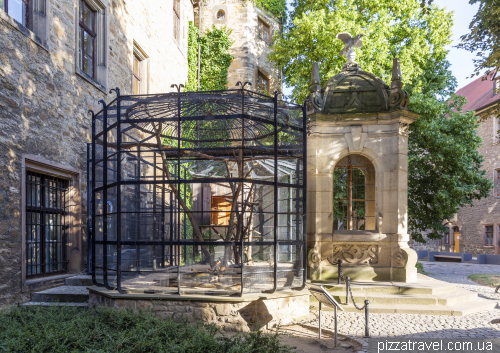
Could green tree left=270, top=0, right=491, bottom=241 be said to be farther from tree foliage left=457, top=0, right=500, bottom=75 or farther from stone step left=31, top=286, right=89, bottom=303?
stone step left=31, top=286, right=89, bottom=303

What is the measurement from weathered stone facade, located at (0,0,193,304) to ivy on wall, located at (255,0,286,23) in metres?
11.1

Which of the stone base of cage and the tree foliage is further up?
the tree foliage

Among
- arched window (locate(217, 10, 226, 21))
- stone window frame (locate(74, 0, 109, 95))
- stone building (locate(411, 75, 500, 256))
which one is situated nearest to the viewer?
stone window frame (locate(74, 0, 109, 95))

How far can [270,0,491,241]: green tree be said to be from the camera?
621 inches

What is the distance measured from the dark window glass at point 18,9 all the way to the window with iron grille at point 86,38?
74.6 inches

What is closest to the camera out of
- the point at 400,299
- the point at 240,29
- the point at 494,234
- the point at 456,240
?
the point at 400,299

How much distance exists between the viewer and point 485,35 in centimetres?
1084

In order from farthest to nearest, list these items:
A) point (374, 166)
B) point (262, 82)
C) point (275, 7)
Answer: point (275, 7) → point (262, 82) → point (374, 166)

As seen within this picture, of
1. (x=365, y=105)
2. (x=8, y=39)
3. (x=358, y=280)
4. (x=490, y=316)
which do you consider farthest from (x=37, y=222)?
(x=490, y=316)

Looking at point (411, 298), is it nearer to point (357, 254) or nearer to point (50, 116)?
point (357, 254)

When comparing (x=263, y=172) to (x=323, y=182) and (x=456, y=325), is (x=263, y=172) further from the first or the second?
(x=456, y=325)

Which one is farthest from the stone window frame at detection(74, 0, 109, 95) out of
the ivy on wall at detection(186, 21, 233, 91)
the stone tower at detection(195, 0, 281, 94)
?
the stone tower at detection(195, 0, 281, 94)

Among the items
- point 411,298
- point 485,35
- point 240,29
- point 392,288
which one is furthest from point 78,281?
point 240,29

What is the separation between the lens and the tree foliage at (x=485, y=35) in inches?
380
